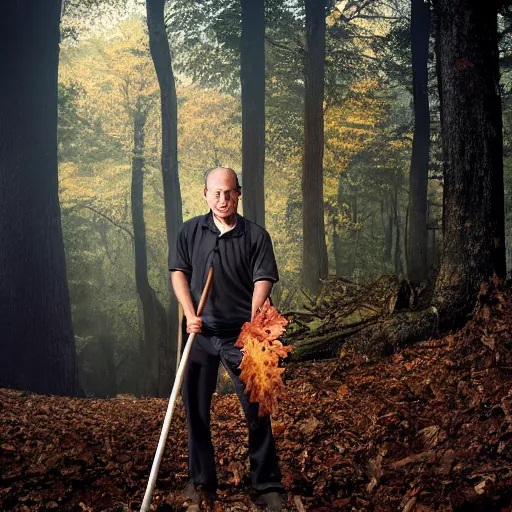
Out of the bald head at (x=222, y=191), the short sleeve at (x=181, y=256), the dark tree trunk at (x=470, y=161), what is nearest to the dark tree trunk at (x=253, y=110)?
the dark tree trunk at (x=470, y=161)

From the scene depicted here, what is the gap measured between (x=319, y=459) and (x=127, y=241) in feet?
92.8

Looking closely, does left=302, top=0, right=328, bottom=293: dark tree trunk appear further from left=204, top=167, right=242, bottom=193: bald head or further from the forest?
left=204, top=167, right=242, bottom=193: bald head

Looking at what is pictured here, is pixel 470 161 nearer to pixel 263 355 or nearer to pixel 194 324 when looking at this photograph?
pixel 263 355

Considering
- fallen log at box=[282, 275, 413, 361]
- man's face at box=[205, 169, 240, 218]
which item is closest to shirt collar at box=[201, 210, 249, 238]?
man's face at box=[205, 169, 240, 218]

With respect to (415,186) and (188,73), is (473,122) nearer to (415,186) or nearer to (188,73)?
(415,186)

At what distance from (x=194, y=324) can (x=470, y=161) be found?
4361 millimetres

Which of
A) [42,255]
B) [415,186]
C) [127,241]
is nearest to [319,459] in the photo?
[42,255]

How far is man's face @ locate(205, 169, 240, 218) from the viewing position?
355 cm

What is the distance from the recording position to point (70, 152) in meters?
24.1

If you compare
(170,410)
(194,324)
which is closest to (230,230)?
(194,324)

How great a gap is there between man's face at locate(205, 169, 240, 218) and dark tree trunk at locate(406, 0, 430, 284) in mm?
10358

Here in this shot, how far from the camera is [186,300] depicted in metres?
3.66

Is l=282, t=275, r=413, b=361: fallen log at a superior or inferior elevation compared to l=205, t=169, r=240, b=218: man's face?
inferior

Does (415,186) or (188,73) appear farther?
(188,73)
